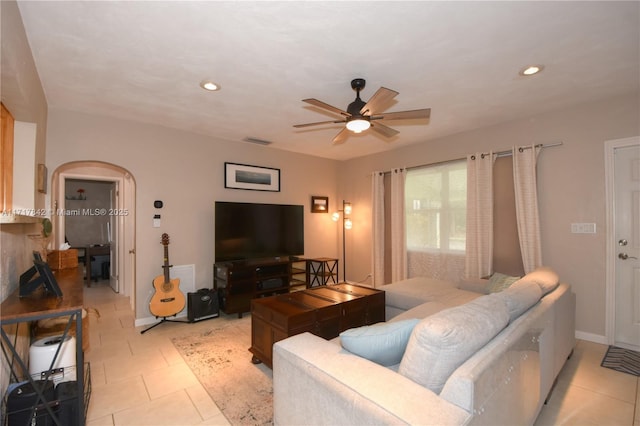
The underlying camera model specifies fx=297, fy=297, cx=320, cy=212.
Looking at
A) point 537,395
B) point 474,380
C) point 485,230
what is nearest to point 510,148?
point 485,230

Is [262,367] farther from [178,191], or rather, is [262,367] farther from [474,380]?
[178,191]

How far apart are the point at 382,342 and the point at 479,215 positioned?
307 cm

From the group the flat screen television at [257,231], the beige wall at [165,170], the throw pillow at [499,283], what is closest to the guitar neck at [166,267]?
the beige wall at [165,170]

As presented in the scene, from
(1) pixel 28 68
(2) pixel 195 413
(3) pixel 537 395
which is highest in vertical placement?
(1) pixel 28 68

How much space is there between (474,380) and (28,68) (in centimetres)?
321

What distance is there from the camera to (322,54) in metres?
2.20

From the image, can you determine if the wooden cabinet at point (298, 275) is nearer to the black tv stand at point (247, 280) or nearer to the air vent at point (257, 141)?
the black tv stand at point (247, 280)

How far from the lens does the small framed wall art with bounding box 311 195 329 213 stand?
18.3 feet

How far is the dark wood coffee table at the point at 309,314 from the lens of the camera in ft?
8.13

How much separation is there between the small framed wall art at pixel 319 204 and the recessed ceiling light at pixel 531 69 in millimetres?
3693

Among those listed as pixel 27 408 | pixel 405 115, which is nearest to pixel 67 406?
pixel 27 408

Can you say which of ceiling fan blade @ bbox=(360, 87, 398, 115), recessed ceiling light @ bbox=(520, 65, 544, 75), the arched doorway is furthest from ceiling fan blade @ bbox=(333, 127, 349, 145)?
the arched doorway

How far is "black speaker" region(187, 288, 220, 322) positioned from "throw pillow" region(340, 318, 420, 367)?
2.90m

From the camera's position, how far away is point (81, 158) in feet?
11.1
